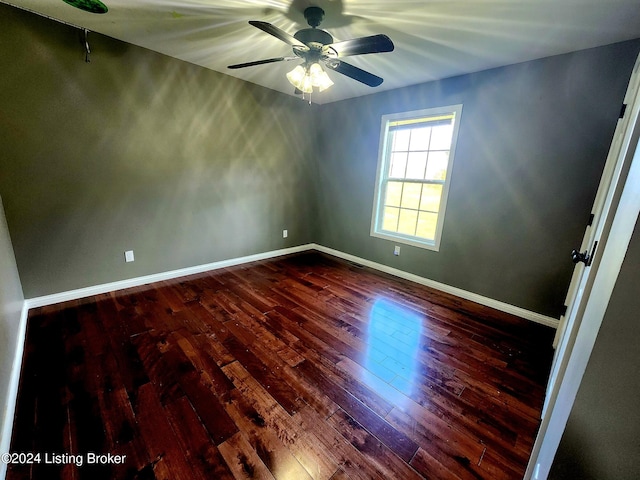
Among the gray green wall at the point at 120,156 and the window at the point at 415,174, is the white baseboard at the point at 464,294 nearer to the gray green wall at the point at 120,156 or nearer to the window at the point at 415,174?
the window at the point at 415,174

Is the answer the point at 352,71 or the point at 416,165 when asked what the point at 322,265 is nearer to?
the point at 416,165

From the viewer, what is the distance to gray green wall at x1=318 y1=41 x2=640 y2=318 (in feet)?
7.02

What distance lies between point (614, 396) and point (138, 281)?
11.8 feet

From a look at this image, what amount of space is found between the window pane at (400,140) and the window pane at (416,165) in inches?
5.7

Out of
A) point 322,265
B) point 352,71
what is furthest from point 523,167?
point 322,265

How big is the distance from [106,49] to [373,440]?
3.72m

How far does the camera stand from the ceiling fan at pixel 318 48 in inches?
61.5

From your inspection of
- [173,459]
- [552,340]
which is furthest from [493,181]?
[173,459]

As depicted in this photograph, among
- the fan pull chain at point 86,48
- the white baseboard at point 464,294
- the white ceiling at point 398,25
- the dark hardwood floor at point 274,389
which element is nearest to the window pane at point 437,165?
the white ceiling at point 398,25

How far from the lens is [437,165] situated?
3100mm

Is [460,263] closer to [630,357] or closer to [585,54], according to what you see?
[585,54]

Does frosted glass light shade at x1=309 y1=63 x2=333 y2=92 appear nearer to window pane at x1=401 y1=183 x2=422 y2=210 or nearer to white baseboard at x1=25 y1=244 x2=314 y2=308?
window pane at x1=401 y1=183 x2=422 y2=210

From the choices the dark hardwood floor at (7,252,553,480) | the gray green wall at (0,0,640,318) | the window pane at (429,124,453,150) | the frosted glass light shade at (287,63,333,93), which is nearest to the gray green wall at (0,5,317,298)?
the gray green wall at (0,0,640,318)

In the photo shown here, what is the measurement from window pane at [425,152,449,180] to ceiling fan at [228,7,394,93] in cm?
144
